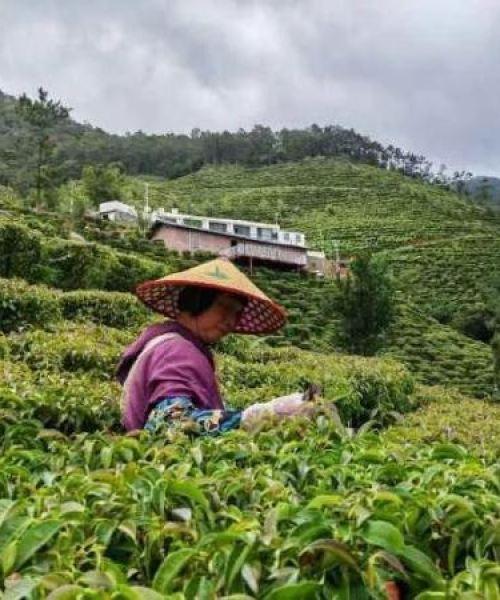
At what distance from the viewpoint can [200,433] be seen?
2223mm

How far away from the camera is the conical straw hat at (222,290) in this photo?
264 cm

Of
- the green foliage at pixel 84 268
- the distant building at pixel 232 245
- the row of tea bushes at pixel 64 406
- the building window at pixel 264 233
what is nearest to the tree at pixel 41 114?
the distant building at pixel 232 245

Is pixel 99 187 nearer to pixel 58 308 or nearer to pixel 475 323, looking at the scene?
pixel 475 323

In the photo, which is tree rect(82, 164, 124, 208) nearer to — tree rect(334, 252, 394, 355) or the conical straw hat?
tree rect(334, 252, 394, 355)

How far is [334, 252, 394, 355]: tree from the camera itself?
21.2 metres

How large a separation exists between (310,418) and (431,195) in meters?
68.8

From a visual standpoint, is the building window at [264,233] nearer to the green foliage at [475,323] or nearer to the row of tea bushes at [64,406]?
the green foliage at [475,323]

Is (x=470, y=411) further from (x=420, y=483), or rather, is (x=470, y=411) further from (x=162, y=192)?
(x=162, y=192)

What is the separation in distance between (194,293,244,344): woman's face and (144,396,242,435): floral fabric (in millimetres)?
295

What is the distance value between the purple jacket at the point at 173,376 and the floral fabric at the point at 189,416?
29 millimetres

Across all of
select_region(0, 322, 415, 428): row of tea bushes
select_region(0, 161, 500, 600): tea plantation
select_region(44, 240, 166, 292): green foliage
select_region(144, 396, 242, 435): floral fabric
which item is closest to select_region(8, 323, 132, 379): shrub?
select_region(0, 322, 415, 428): row of tea bushes

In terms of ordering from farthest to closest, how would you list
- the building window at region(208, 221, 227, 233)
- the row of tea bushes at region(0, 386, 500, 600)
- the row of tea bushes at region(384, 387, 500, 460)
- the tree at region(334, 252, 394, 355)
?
the building window at region(208, 221, 227, 233)
the tree at region(334, 252, 394, 355)
the row of tea bushes at region(384, 387, 500, 460)
the row of tea bushes at region(0, 386, 500, 600)

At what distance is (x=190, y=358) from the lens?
8.05 feet

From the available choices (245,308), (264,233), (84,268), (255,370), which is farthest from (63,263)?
(264,233)
